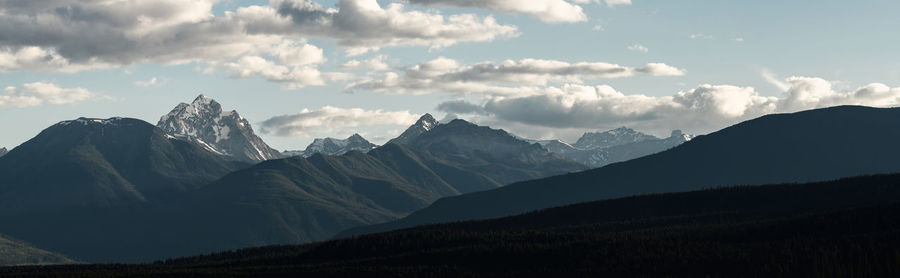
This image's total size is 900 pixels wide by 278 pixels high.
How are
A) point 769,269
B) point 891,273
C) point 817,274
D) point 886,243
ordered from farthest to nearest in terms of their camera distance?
1. point 886,243
2. point 769,269
3. point 817,274
4. point 891,273

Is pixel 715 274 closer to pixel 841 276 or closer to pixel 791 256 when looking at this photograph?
pixel 791 256

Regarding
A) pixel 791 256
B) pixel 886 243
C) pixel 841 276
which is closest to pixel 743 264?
pixel 791 256

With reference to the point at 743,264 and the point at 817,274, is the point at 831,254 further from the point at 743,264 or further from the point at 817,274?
the point at 817,274

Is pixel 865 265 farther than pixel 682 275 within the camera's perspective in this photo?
No

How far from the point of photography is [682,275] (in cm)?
19338

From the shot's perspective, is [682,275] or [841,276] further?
[682,275]

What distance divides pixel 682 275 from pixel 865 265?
38.7m

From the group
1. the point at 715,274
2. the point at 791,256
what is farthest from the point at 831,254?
the point at 715,274

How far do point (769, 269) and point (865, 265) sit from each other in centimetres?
2170

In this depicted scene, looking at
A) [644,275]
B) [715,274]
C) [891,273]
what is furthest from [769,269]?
[891,273]

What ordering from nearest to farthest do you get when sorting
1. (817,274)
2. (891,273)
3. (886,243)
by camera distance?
1. (891,273)
2. (817,274)
3. (886,243)

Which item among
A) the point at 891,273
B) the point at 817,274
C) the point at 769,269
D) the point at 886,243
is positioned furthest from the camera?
the point at 886,243

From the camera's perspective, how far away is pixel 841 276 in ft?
499

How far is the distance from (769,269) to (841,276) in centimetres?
3106
